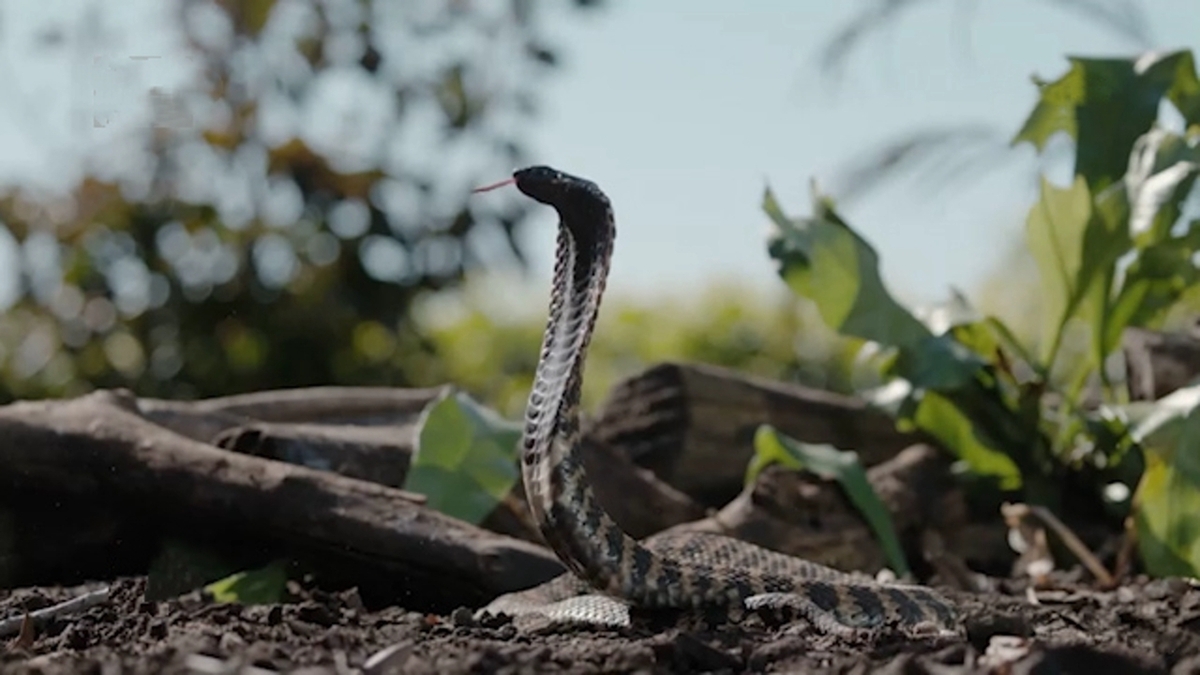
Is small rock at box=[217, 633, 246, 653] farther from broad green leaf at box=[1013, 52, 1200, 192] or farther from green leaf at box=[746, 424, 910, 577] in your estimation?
broad green leaf at box=[1013, 52, 1200, 192]

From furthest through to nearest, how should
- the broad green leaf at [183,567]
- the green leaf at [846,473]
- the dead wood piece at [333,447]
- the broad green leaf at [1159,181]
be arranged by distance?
the broad green leaf at [1159,181], the green leaf at [846,473], the dead wood piece at [333,447], the broad green leaf at [183,567]

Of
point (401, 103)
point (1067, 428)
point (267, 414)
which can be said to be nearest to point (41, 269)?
point (401, 103)

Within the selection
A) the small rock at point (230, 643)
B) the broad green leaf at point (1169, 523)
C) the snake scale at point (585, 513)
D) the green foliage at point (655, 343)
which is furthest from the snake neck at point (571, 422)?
the green foliage at point (655, 343)

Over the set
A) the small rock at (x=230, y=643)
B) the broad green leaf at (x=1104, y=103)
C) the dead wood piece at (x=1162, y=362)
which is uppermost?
the broad green leaf at (x=1104, y=103)

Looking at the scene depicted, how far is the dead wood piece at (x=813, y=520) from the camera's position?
5.40m

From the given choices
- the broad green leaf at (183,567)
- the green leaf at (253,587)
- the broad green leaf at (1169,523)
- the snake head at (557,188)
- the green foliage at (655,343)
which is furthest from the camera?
the green foliage at (655,343)

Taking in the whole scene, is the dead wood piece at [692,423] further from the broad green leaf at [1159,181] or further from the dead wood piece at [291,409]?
the broad green leaf at [1159,181]

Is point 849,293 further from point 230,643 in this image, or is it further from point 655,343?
point 655,343

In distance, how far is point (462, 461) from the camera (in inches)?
204

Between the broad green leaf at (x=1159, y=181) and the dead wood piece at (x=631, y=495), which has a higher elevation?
the broad green leaf at (x=1159, y=181)

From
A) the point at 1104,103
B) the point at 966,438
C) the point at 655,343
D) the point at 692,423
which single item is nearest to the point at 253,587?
the point at 692,423

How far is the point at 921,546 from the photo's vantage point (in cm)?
611

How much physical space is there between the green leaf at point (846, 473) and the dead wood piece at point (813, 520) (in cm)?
5

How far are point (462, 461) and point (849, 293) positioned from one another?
66.9 inches
